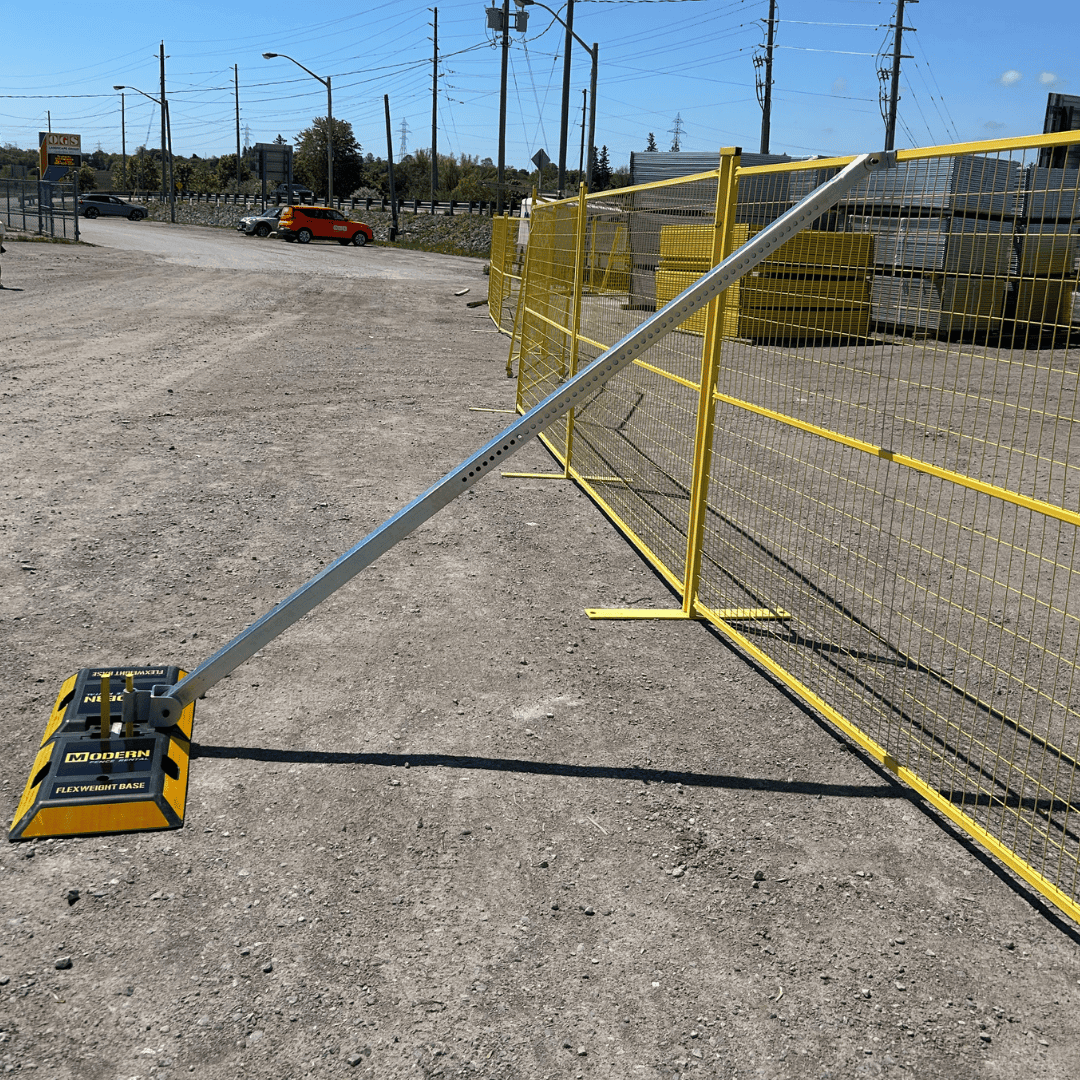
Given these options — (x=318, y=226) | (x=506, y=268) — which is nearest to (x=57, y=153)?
(x=318, y=226)

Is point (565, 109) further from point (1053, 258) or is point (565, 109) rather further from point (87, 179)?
point (87, 179)

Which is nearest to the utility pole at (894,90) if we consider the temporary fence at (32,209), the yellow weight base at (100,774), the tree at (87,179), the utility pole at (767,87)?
the utility pole at (767,87)

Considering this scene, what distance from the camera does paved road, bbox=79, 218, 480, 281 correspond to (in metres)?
31.7

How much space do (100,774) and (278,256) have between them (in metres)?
36.0

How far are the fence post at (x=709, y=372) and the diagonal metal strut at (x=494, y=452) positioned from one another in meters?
0.73

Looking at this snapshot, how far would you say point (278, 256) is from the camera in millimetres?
37031

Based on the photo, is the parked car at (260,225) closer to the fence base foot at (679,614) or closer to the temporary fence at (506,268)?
the temporary fence at (506,268)

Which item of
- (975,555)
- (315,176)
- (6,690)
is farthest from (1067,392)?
(315,176)

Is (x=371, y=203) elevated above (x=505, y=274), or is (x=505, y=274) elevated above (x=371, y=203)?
(x=371, y=203)

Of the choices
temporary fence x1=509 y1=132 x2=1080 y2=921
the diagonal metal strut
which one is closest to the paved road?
temporary fence x1=509 y1=132 x2=1080 y2=921

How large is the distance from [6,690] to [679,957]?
2928 mm

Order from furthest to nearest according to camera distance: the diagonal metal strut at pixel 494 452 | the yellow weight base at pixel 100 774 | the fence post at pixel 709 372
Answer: the fence post at pixel 709 372
the diagonal metal strut at pixel 494 452
the yellow weight base at pixel 100 774

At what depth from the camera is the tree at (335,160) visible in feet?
297

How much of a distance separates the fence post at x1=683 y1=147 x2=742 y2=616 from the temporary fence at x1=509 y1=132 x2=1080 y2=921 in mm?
12
